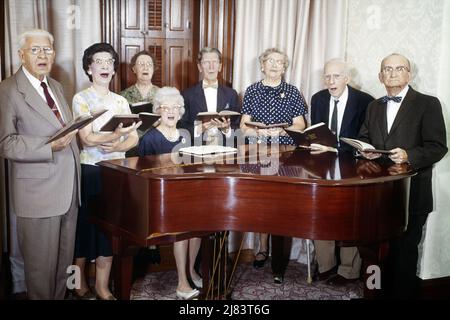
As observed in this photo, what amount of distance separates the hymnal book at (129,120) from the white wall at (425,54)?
6.78 feet

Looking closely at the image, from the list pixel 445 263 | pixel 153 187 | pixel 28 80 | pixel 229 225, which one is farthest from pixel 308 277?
pixel 28 80

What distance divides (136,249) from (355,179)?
4.37 feet

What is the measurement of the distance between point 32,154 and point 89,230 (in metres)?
→ 0.88

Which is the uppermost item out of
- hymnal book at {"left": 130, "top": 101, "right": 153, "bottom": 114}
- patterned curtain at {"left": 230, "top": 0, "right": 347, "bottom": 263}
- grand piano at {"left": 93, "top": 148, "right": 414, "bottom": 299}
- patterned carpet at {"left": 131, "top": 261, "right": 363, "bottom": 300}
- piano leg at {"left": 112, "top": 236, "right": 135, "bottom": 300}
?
patterned curtain at {"left": 230, "top": 0, "right": 347, "bottom": 263}

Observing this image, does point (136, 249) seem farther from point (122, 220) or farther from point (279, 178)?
point (279, 178)

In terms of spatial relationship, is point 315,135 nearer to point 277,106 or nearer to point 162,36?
point 277,106

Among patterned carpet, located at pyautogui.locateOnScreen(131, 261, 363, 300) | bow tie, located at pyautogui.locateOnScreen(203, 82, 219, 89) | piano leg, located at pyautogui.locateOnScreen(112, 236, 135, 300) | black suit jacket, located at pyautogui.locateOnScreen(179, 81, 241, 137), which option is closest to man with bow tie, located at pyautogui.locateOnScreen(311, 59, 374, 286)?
patterned carpet, located at pyautogui.locateOnScreen(131, 261, 363, 300)

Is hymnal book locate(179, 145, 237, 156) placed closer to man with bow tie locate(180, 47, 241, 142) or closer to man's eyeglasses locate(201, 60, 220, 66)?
man with bow tie locate(180, 47, 241, 142)

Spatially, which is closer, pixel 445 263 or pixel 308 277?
pixel 445 263

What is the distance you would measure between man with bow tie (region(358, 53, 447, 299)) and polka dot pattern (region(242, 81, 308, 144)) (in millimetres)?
709

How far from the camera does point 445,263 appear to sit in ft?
12.8

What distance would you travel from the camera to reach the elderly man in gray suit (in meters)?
2.86

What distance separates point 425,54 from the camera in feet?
12.4

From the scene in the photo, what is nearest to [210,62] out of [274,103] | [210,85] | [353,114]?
[210,85]
